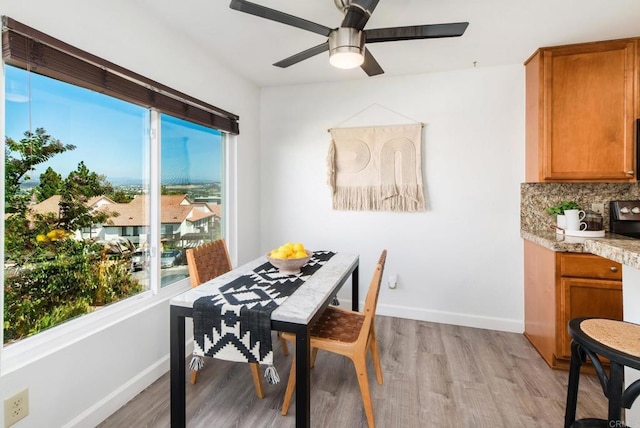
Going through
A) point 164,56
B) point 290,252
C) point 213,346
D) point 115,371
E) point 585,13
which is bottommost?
point 115,371

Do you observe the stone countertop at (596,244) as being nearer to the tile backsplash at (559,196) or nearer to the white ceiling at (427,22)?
Answer: the tile backsplash at (559,196)

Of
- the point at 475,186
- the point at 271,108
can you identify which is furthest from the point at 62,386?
the point at 475,186

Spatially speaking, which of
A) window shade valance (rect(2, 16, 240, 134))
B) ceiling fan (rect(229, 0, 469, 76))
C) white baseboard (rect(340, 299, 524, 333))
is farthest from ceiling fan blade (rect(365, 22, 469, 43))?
white baseboard (rect(340, 299, 524, 333))

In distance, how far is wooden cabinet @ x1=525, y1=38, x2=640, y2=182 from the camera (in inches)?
94.0

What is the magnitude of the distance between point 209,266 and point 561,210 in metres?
2.76

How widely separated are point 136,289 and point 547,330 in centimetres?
295

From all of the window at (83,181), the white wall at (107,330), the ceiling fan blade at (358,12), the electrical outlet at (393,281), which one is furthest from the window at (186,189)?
the electrical outlet at (393,281)

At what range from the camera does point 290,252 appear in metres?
2.04

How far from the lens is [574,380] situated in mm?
1354

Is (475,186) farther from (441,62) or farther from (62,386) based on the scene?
(62,386)

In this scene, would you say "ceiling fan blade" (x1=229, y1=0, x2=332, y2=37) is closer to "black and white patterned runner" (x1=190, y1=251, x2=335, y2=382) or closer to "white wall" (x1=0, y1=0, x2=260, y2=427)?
"white wall" (x1=0, y1=0, x2=260, y2=427)

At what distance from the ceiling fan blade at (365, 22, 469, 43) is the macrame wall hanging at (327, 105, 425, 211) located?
4.95 ft

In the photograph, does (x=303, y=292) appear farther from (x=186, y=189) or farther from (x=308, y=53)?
(x=186, y=189)

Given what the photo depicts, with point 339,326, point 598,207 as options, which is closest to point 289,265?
point 339,326
